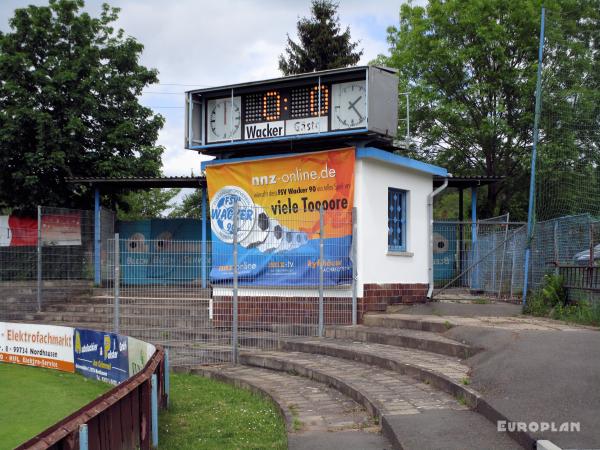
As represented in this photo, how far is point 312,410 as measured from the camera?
8297 mm

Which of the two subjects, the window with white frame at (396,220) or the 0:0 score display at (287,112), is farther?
the window with white frame at (396,220)

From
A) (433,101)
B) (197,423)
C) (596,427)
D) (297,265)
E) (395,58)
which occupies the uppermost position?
(395,58)

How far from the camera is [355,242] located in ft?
A: 43.5

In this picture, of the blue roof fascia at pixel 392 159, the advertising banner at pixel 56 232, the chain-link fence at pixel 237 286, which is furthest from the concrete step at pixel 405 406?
the advertising banner at pixel 56 232

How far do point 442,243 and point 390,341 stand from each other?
4.77 meters

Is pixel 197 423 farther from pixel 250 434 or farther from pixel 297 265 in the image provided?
pixel 297 265

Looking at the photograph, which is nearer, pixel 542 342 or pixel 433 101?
pixel 542 342

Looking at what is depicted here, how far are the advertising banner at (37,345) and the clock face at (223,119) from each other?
481cm

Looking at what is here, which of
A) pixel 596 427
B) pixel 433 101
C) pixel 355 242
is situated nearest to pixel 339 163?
pixel 355 242

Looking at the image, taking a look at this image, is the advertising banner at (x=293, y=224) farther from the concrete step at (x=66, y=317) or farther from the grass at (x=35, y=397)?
the concrete step at (x=66, y=317)

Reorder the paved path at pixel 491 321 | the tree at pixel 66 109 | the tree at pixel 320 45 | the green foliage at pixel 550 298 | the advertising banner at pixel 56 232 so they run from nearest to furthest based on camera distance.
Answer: the paved path at pixel 491 321 < the green foliage at pixel 550 298 < the advertising banner at pixel 56 232 < the tree at pixel 66 109 < the tree at pixel 320 45

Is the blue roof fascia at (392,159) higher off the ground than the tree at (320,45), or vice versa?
the tree at (320,45)

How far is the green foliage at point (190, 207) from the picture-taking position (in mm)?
42750

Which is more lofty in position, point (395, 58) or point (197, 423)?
point (395, 58)
